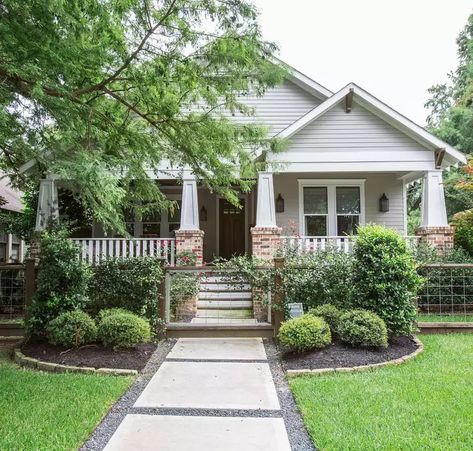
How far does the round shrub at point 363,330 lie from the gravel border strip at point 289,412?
1.05 meters

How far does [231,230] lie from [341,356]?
26.4ft

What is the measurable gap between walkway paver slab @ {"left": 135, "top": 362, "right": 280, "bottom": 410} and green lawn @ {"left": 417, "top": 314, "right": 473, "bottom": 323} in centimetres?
408

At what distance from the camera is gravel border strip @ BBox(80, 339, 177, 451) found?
352cm

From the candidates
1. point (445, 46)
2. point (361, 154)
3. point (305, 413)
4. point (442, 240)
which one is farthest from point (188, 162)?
point (445, 46)

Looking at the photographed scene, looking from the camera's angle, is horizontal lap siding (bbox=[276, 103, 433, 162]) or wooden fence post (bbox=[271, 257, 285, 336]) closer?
wooden fence post (bbox=[271, 257, 285, 336])

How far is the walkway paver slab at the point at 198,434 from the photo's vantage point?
3412 millimetres

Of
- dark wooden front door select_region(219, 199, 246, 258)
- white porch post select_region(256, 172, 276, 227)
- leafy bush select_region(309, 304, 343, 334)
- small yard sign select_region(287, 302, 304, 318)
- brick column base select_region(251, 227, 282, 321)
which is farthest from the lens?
dark wooden front door select_region(219, 199, 246, 258)

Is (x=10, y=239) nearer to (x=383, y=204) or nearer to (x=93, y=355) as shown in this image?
(x=93, y=355)

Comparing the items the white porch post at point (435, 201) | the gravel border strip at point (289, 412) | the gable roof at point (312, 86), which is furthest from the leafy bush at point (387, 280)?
the gable roof at point (312, 86)

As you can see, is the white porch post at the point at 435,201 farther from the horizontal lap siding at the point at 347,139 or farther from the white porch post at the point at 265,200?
the white porch post at the point at 265,200

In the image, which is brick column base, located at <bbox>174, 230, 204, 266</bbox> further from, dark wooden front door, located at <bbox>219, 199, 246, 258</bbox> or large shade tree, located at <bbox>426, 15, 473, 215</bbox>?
large shade tree, located at <bbox>426, 15, 473, 215</bbox>

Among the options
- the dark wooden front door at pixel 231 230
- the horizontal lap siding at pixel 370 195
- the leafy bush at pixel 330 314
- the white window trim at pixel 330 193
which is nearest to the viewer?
the leafy bush at pixel 330 314

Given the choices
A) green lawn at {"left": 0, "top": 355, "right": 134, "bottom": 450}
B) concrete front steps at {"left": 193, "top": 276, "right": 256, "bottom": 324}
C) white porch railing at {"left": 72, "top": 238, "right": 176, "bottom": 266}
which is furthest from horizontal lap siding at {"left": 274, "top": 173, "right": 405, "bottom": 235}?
green lawn at {"left": 0, "top": 355, "right": 134, "bottom": 450}

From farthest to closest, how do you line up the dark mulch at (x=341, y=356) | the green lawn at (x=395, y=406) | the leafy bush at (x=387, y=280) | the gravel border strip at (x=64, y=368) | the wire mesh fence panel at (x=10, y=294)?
the wire mesh fence panel at (x=10, y=294) → the leafy bush at (x=387, y=280) → the dark mulch at (x=341, y=356) → the gravel border strip at (x=64, y=368) → the green lawn at (x=395, y=406)
